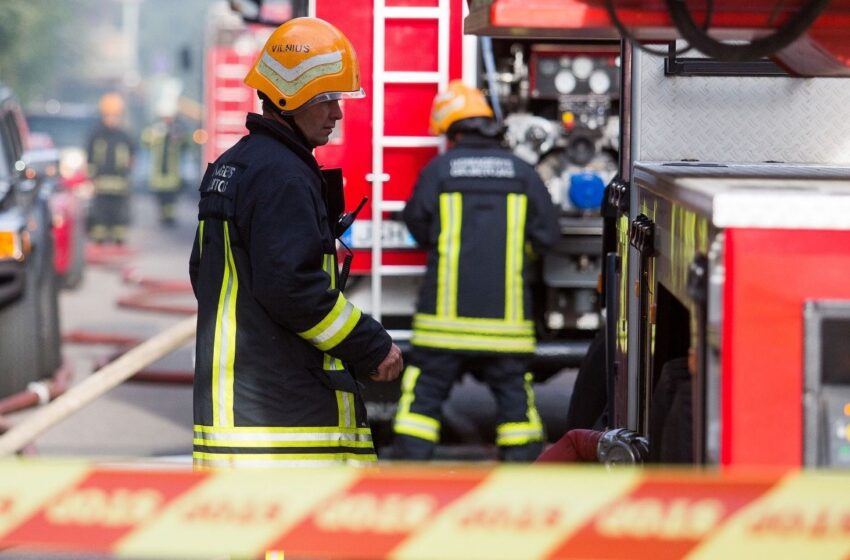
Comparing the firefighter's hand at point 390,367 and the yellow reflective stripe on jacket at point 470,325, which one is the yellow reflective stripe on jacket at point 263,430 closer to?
the firefighter's hand at point 390,367

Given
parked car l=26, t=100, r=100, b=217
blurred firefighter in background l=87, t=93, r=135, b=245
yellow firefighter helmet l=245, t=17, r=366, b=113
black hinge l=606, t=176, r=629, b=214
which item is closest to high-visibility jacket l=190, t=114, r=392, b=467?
yellow firefighter helmet l=245, t=17, r=366, b=113

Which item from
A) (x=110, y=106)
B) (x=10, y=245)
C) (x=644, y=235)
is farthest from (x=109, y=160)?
(x=644, y=235)

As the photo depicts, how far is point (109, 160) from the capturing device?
2270cm

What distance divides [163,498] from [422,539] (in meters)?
0.43

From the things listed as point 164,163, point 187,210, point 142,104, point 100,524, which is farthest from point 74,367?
point 142,104

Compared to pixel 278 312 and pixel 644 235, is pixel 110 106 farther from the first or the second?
pixel 644 235

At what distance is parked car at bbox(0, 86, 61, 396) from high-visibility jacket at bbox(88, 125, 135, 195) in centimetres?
1269

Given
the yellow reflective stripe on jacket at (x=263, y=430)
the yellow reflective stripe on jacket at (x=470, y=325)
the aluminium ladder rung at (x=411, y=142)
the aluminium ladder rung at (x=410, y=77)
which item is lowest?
the yellow reflective stripe on jacket at (x=470, y=325)

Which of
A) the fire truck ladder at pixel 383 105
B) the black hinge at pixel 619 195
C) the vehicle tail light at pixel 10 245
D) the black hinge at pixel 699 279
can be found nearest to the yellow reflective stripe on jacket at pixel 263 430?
the black hinge at pixel 619 195

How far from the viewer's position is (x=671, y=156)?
499cm

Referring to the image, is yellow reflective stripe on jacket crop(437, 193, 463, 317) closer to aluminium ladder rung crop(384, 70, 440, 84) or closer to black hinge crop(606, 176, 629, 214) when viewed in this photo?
aluminium ladder rung crop(384, 70, 440, 84)

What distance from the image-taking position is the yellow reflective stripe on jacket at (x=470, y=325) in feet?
24.7

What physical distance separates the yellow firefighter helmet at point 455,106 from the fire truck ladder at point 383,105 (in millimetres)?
158

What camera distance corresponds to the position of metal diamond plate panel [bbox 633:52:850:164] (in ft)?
16.4
